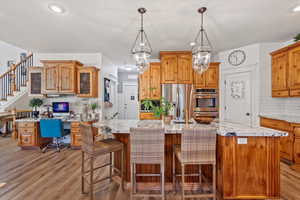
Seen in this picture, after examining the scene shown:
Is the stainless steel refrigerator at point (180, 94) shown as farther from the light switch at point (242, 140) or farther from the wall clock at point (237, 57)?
the light switch at point (242, 140)

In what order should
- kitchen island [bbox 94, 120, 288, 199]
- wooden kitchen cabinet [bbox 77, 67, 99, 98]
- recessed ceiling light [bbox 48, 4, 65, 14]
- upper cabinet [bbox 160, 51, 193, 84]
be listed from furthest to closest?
upper cabinet [bbox 160, 51, 193, 84] → wooden kitchen cabinet [bbox 77, 67, 99, 98] → recessed ceiling light [bbox 48, 4, 65, 14] → kitchen island [bbox 94, 120, 288, 199]

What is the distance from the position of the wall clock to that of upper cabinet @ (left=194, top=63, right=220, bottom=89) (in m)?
0.39

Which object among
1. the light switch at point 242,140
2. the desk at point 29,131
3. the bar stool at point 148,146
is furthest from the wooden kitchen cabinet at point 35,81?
the light switch at point 242,140

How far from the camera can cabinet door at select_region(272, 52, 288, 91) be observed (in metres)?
3.18

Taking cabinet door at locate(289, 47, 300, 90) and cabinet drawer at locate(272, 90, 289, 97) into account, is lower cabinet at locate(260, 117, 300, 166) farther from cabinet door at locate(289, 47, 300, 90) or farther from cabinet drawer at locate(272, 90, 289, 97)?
cabinet door at locate(289, 47, 300, 90)

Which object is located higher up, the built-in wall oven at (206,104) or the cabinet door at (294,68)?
the cabinet door at (294,68)

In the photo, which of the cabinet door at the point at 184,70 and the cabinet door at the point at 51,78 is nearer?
the cabinet door at the point at 51,78

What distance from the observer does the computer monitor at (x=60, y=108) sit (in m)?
→ 4.22

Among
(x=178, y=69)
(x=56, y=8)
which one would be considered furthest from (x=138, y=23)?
(x=178, y=69)

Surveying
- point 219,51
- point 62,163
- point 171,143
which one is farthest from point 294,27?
point 62,163

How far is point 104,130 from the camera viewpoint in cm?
201

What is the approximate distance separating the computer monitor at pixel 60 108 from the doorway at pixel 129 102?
11.0ft

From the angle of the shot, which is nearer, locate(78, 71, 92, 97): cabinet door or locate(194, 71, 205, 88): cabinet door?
locate(78, 71, 92, 97): cabinet door

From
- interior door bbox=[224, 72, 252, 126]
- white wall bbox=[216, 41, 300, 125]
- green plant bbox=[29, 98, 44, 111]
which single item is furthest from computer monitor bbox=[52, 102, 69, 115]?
white wall bbox=[216, 41, 300, 125]
